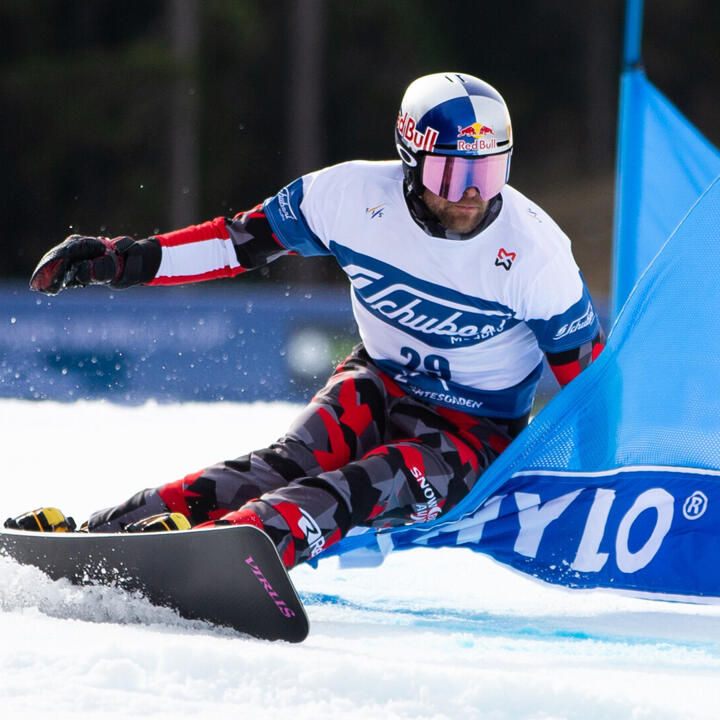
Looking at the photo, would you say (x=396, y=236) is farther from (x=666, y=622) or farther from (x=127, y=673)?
(x=127, y=673)

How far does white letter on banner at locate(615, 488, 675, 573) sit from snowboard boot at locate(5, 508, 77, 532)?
132 centimetres

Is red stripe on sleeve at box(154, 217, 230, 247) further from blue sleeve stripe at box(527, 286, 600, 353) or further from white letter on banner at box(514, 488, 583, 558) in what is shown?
white letter on banner at box(514, 488, 583, 558)

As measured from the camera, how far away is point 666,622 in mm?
2992

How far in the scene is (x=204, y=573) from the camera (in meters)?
2.42

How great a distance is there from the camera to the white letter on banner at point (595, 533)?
2.97m

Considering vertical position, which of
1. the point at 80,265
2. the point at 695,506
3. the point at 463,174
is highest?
the point at 463,174

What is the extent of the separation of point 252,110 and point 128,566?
13.0m

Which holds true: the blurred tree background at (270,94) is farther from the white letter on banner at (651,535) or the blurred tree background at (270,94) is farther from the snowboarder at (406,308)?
the white letter on banner at (651,535)

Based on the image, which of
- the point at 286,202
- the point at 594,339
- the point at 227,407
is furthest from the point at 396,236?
the point at 227,407

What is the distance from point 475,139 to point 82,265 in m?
1.01

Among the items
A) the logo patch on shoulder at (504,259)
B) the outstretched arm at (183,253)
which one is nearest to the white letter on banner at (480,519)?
the logo patch on shoulder at (504,259)

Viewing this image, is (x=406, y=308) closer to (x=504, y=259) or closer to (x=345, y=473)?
(x=504, y=259)

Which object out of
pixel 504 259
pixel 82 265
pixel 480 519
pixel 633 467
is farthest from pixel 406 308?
pixel 82 265

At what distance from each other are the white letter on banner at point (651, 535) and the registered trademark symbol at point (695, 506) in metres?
0.04
